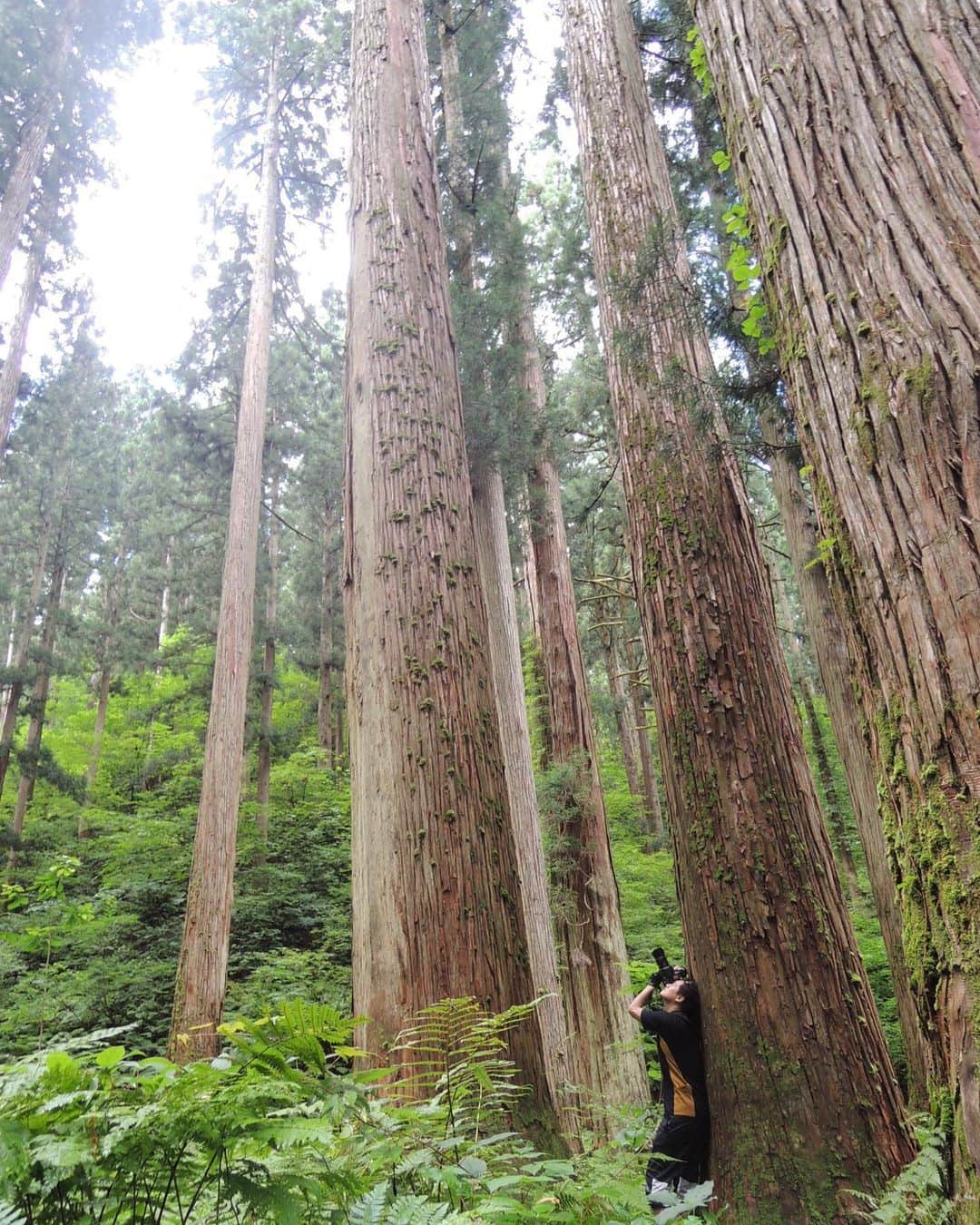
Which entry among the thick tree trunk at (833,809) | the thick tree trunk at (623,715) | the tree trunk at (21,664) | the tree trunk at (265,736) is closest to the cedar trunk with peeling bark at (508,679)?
the tree trunk at (265,736)

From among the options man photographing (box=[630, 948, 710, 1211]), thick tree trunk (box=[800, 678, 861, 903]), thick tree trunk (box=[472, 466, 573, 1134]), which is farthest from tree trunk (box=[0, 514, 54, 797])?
thick tree trunk (box=[800, 678, 861, 903])

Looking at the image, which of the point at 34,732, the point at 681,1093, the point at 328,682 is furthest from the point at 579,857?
the point at 34,732

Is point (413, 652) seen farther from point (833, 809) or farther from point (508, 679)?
point (833, 809)

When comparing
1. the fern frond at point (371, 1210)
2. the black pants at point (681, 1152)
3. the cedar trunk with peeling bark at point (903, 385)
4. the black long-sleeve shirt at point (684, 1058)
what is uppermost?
the cedar trunk with peeling bark at point (903, 385)

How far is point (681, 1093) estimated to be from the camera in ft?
11.4

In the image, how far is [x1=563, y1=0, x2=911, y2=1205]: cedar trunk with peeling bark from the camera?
2.98 m

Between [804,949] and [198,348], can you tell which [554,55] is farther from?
[804,949]

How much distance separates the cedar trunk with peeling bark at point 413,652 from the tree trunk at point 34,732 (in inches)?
580

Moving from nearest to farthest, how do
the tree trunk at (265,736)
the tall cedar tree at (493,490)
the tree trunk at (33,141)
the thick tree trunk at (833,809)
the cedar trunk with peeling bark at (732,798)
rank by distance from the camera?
1. the cedar trunk with peeling bark at (732,798)
2. the tall cedar tree at (493,490)
3. the tree trunk at (33,141)
4. the tree trunk at (265,736)
5. the thick tree trunk at (833,809)

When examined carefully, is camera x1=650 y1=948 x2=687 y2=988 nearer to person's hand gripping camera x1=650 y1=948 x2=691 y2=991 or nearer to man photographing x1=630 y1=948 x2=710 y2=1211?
person's hand gripping camera x1=650 y1=948 x2=691 y2=991

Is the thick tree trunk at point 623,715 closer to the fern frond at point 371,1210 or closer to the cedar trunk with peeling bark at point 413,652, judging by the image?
the cedar trunk with peeling bark at point 413,652

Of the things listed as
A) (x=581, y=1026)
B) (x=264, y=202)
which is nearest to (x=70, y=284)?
(x=264, y=202)

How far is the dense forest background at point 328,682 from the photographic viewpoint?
4.79 feet

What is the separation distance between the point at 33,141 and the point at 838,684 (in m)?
16.1
